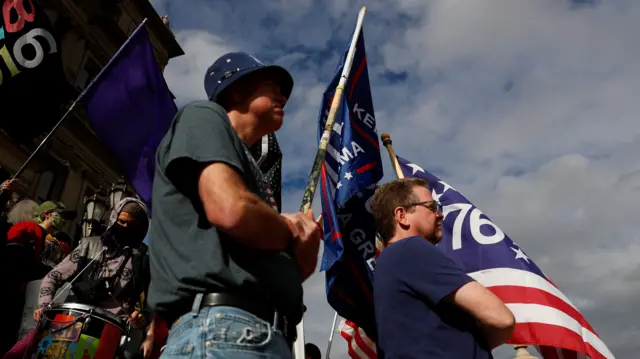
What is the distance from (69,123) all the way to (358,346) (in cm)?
1895

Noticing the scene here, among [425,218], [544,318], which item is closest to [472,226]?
[544,318]

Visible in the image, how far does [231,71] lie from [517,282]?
430 centimetres

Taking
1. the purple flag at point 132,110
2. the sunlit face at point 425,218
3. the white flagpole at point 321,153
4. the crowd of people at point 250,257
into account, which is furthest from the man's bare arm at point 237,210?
the purple flag at point 132,110

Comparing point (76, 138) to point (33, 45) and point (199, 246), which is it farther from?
point (199, 246)

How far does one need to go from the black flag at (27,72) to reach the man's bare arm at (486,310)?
4.93 metres

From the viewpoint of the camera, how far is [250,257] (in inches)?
72.6

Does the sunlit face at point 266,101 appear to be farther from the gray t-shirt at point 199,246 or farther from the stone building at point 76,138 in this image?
the stone building at point 76,138

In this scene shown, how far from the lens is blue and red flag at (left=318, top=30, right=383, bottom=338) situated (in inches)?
229

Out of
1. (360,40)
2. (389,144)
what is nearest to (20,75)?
(360,40)

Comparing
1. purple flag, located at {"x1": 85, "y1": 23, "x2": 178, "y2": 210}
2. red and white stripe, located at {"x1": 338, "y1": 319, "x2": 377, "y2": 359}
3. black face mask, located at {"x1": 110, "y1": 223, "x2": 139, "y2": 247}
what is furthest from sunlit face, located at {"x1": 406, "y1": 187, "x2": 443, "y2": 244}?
purple flag, located at {"x1": 85, "y1": 23, "x2": 178, "y2": 210}

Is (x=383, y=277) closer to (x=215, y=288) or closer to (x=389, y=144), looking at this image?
(x=215, y=288)

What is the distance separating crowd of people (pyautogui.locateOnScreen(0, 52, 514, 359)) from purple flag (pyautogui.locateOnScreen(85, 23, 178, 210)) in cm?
226

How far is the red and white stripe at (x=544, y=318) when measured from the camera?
17.0 feet

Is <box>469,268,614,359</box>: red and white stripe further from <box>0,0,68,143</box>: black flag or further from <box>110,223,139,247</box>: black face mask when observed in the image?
<box>0,0,68,143</box>: black flag
